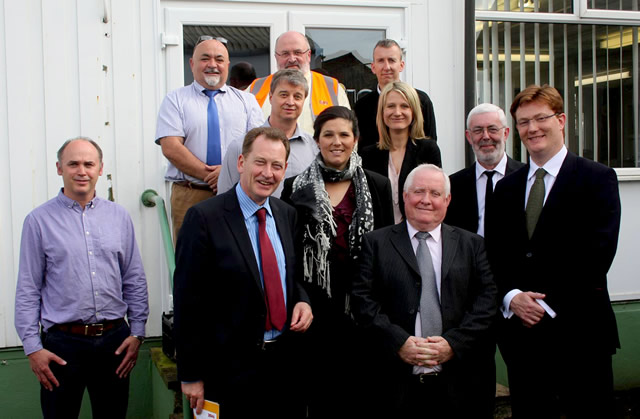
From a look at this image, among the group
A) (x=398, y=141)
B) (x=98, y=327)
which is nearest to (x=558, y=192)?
(x=398, y=141)

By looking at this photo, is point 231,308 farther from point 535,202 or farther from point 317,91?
point 317,91

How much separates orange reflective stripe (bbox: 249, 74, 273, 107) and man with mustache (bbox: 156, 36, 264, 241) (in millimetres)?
353

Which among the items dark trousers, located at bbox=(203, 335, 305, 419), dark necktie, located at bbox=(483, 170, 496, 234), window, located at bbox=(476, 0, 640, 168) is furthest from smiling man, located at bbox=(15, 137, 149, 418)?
window, located at bbox=(476, 0, 640, 168)

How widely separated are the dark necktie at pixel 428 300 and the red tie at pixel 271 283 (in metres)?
0.64

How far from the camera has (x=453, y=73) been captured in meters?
5.03

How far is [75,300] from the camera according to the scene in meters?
3.23

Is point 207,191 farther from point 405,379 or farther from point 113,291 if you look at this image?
point 405,379

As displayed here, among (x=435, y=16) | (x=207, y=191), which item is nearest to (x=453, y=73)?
(x=435, y=16)

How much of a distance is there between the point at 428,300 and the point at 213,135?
5.75 feet

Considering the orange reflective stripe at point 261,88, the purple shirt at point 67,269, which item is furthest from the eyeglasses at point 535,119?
the purple shirt at point 67,269

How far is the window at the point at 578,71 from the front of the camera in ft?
17.1

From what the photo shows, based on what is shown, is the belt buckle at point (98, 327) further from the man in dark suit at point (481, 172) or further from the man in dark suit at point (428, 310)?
the man in dark suit at point (481, 172)

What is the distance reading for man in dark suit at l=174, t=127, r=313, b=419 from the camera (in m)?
2.63

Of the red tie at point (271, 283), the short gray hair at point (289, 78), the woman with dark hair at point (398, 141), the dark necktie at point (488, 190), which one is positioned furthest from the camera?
the woman with dark hair at point (398, 141)
